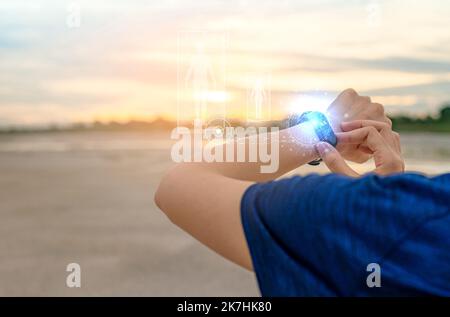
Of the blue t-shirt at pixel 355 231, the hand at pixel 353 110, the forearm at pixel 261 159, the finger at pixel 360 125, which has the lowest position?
the blue t-shirt at pixel 355 231

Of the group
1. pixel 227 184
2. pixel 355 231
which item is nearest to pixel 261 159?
pixel 227 184

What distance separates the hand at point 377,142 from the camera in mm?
1062

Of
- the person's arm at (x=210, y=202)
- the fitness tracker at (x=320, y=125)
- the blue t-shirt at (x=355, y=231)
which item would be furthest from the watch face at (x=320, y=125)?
the blue t-shirt at (x=355, y=231)

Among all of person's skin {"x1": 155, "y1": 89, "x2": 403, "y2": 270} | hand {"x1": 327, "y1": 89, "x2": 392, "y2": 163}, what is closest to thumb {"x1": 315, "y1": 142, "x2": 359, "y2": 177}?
person's skin {"x1": 155, "y1": 89, "x2": 403, "y2": 270}

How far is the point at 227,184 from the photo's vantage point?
0.84 metres

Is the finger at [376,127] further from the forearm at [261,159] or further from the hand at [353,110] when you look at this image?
the forearm at [261,159]

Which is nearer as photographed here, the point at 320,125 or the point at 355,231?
the point at 355,231

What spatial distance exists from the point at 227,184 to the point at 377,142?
1.18ft

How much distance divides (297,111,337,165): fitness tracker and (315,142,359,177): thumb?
0.04 metres

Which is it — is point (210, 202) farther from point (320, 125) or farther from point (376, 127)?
point (376, 127)

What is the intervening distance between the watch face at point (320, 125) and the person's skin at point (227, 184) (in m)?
0.02
